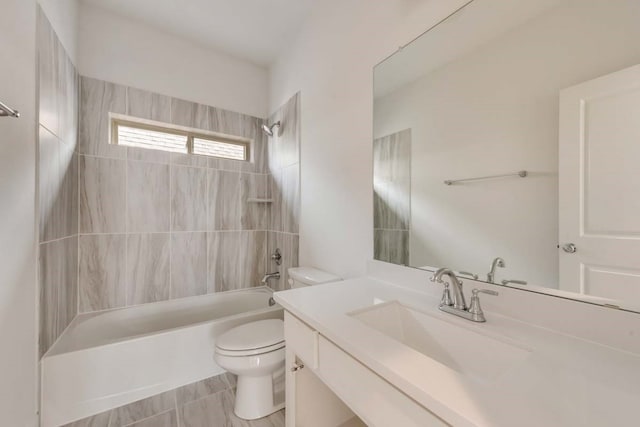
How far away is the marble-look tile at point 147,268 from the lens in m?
2.07

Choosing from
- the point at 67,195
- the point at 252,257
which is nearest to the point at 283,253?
the point at 252,257

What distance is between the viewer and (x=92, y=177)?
1.93 metres

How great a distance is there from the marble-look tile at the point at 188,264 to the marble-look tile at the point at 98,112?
0.88m

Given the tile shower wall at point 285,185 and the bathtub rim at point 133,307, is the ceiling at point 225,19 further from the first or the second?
the bathtub rim at point 133,307

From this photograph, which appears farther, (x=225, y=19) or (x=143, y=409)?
(x=225, y=19)

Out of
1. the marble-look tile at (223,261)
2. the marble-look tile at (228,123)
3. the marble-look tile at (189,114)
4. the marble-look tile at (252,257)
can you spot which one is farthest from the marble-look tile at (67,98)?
the marble-look tile at (252,257)

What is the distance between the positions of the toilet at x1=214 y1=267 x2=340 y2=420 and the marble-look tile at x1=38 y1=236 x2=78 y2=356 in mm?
974

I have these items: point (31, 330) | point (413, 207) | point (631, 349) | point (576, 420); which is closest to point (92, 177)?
point (31, 330)

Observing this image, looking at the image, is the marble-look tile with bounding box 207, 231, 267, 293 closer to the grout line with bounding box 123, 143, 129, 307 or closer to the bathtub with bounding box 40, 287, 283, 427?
the bathtub with bounding box 40, 287, 283, 427

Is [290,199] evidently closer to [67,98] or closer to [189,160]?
[189,160]

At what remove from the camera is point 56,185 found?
1536 millimetres

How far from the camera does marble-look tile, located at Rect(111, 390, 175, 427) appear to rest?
1414 mm

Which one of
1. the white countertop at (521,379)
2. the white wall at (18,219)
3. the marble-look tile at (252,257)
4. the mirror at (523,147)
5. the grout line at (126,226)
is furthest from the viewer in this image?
the marble-look tile at (252,257)

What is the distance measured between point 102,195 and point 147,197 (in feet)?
0.98
